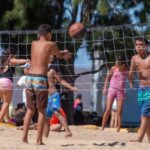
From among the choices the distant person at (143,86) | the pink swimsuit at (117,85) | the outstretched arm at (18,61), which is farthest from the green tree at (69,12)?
the distant person at (143,86)

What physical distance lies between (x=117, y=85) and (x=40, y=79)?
345cm

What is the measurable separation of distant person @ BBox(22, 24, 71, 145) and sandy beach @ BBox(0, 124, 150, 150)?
14.3 inches

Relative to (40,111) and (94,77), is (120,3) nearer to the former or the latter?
(94,77)

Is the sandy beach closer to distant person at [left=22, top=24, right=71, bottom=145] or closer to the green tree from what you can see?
distant person at [left=22, top=24, right=71, bottom=145]

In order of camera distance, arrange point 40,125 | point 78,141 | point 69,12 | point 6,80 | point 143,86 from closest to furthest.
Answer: point 40,125 < point 143,86 < point 78,141 < point 6,80 < point 69,12

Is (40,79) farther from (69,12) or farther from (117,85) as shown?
(69,12)

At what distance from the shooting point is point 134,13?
47.4 feet

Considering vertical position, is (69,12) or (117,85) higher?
(69,12)

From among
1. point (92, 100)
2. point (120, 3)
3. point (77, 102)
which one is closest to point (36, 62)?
point (120, 3)

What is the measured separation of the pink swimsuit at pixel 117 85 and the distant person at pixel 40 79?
3.20 meters

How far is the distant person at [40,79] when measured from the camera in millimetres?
7250

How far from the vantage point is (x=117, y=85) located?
10477mm

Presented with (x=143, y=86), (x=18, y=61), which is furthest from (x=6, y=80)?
(x=143, y=86)

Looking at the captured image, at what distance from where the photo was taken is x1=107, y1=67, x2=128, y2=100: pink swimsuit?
34.1 ft
